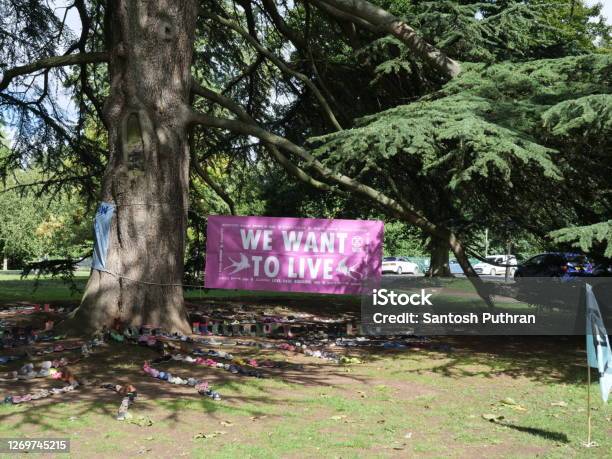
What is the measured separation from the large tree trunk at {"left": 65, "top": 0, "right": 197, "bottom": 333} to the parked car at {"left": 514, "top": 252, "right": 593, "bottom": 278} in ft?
20.9

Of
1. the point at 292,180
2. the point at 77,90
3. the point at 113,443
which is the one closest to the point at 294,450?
the point at 113,443

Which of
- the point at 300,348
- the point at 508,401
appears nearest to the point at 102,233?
the point at 300,348

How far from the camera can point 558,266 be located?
1642 cm

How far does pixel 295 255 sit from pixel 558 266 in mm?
7898

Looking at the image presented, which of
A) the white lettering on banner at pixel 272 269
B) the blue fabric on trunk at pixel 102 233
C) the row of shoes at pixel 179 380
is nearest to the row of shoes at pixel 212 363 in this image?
the row of shoes at pixel 179 380

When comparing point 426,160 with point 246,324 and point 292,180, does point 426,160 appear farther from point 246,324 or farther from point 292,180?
point 292,180

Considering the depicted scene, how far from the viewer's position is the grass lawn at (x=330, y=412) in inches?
214

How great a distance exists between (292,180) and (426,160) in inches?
312

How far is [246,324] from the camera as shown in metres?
12.3

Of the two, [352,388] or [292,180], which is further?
[292,180]

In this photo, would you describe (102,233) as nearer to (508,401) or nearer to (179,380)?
(179,380)

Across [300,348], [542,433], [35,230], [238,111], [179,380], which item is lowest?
[542,433]

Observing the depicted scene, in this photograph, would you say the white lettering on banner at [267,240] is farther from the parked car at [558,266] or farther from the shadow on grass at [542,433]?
the shadow on grass at [542,433]

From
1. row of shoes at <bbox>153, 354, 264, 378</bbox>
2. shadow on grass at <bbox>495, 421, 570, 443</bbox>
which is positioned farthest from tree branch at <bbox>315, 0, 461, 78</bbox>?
shadow on grass at <bbox>495, 421, 570, 443</bbox>
